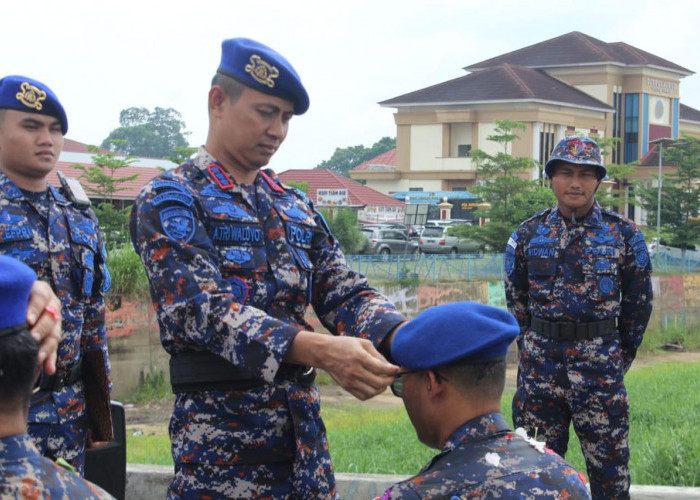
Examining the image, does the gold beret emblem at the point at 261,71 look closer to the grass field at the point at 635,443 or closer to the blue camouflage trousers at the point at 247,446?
the blue camouflage trousers at the point at 247,446

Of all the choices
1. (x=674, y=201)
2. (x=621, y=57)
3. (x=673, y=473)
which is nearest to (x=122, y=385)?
(x=673, y=473)

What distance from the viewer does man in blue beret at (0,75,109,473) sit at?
395 cm

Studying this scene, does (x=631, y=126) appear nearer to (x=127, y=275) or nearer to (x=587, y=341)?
(x=127, y=275)

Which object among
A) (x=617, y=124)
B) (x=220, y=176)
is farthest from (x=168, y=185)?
(x=617, y=124)

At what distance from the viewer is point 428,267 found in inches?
739

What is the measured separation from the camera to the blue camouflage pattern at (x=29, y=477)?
6.23ft

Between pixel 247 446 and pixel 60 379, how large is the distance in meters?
1.42

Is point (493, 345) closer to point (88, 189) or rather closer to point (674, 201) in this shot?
point (88, 189)

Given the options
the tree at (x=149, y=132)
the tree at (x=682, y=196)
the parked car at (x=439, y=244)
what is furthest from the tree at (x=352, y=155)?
the tree at (x=682, y=196)

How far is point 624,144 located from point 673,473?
53.5 meters

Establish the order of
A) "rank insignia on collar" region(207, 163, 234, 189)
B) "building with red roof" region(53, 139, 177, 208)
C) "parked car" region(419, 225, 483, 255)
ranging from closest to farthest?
1. "rank insignia on collar" region(207, 163, 234, 189)
2. "building with red roof" region(53, 139, 177, 208)
3. "parked car" region(419, 225, 483, 255)

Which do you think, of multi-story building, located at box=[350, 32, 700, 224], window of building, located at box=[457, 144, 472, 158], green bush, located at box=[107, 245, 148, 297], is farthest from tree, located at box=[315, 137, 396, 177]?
green bush, located at box=[107, 245, 148, 297]

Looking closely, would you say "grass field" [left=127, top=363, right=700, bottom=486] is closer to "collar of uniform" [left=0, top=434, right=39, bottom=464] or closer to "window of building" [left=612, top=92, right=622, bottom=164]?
"collar of uniform" [left=0, top=434, right=39, bottom=464]

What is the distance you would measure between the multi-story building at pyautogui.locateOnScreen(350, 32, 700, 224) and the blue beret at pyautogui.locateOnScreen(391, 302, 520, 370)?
4790 cm
